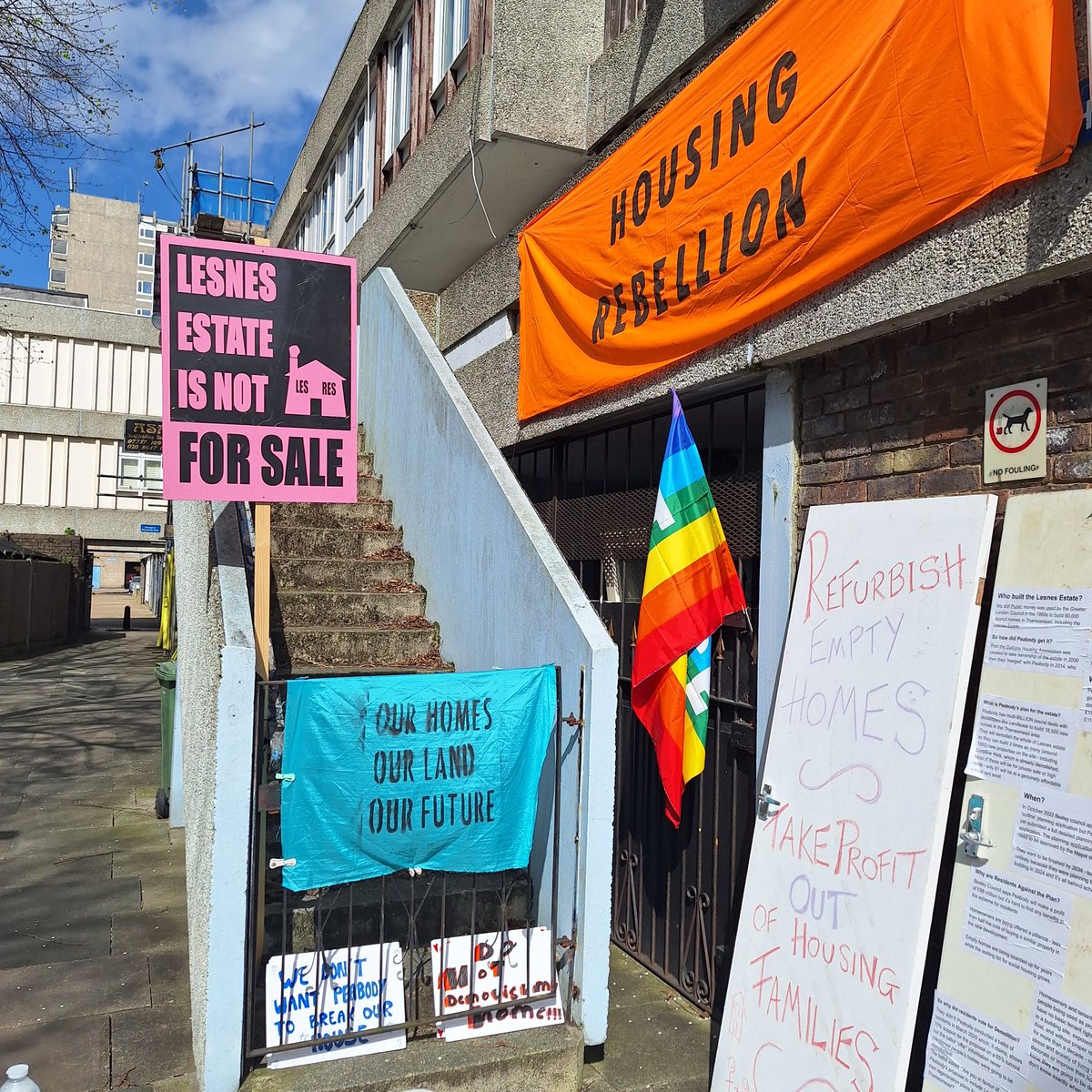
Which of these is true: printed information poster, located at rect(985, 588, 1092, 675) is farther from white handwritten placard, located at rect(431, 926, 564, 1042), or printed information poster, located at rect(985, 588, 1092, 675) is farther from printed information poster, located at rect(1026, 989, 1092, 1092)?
white handwritten placard, located at rect(431, 926, 564, 1042)

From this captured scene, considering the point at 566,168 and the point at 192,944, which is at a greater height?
the point at 566,168

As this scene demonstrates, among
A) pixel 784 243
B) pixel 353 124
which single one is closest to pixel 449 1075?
pixel 784 243

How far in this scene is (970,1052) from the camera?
270 cm

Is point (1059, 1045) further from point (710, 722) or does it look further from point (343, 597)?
point (343, 597)

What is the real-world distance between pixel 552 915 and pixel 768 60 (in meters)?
3.72

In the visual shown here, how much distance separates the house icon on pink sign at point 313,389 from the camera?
4.40 meters

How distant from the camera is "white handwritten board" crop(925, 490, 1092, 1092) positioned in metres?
2.51

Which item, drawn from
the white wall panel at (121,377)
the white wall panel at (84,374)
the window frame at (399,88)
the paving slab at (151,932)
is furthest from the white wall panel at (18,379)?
the paving slab at (151,932)

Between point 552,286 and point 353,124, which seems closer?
point 552,286

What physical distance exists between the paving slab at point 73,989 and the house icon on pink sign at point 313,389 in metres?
2.93

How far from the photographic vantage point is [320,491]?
4.40 meters

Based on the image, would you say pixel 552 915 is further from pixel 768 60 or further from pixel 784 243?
pixel 768 60

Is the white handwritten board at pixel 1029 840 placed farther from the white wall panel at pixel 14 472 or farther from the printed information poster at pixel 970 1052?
the white wall panel at pixel 14 472

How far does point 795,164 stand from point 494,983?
3523 mm
